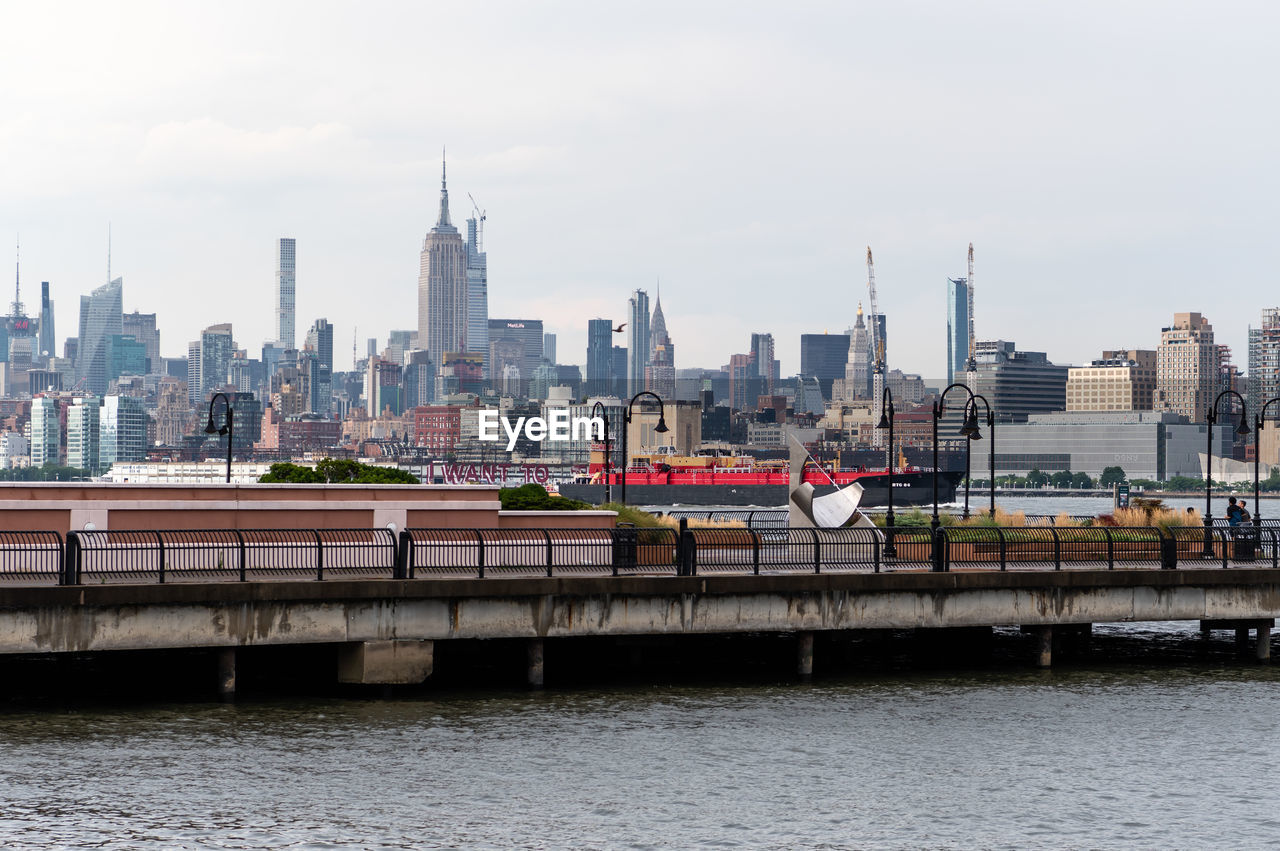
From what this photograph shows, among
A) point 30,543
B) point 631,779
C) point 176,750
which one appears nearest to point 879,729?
point 631,779

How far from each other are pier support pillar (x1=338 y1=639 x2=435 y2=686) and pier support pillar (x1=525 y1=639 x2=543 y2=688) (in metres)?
2.77

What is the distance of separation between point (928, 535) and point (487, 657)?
12188 millimetres

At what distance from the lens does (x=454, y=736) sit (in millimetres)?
31938

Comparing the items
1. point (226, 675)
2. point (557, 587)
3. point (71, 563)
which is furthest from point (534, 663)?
point (71, 563)

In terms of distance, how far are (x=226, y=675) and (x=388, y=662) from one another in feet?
11.2

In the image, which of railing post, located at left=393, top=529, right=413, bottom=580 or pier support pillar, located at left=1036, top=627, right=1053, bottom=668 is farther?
pier support pillar, located at left=1036, top=627, right=1053, bottom=668

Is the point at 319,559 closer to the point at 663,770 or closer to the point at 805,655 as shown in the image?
the point at 663,770

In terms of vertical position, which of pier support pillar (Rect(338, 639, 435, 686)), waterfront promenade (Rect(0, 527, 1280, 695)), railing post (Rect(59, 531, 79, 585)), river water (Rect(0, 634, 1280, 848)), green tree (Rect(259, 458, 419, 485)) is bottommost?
river water (Rect(0, 634, 1280, 848))

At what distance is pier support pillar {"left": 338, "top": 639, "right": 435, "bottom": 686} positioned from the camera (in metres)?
35.1

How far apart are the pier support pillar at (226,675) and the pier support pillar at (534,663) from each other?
21.8 feet

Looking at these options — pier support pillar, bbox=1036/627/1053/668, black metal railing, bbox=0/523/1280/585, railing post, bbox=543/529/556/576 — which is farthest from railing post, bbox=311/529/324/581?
pier support pillar, bbox=1036/627/1053/668

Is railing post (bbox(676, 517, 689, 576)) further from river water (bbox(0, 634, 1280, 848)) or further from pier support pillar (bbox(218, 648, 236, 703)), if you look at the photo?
pier support pillar (bbox(218, 648, 236, 703))

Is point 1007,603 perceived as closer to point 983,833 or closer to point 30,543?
point 983,833

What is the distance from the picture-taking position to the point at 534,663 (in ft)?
123
